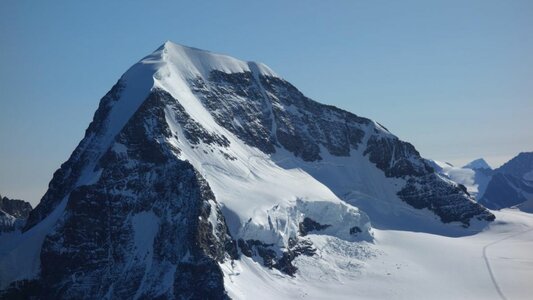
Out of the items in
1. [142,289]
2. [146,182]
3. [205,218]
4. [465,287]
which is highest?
[146,182]

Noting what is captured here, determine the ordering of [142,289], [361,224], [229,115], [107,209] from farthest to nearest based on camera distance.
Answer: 1. [229,115]
2. [361,224]
3. [107,209]
4. [142,289]

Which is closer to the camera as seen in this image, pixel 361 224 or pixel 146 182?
pixel 146 182

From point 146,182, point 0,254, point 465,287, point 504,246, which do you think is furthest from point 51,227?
point 504,246

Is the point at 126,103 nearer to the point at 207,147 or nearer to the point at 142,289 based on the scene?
the point at 207,147

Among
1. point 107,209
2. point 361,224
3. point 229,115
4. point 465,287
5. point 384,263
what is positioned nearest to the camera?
point 107,209

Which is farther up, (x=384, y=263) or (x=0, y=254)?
(x=0, y=254)

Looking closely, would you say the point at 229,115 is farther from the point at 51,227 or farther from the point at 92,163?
the point at 51,227

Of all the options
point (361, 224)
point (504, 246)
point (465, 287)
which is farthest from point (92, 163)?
point (504, 246)
